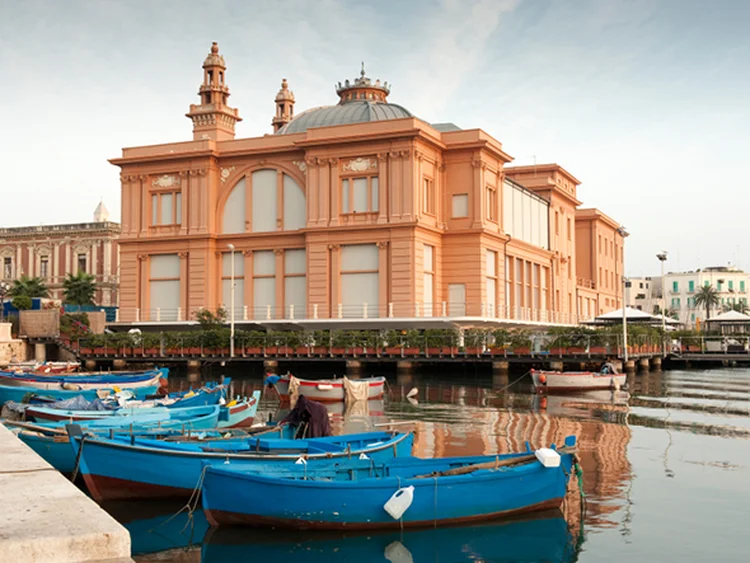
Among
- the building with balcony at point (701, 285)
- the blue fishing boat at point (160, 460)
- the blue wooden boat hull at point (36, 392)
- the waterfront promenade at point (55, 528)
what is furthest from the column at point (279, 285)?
the building with balcony at point (701, 285)

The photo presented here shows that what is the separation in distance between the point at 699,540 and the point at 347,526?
20.3 ft

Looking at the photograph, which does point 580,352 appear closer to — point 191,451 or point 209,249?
point 209,249

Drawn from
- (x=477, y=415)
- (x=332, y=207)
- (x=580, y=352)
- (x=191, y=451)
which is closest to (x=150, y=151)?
(x=332, y=207)

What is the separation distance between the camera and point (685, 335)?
8062 cm

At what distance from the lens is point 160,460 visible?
1731 centimetres

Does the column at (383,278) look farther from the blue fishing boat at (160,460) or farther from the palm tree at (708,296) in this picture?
the palm tree at (708,296)

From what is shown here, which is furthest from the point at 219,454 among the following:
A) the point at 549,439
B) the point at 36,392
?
the point at 36,392

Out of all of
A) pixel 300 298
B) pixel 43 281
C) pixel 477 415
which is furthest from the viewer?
pixel 43 281

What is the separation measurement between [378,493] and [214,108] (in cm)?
6626

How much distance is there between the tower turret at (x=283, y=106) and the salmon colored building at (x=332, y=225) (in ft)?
64.9

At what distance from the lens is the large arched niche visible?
65.5 meters

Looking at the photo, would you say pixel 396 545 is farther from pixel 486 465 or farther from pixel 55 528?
pixel 55 528

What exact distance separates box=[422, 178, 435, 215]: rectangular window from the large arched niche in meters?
8.83

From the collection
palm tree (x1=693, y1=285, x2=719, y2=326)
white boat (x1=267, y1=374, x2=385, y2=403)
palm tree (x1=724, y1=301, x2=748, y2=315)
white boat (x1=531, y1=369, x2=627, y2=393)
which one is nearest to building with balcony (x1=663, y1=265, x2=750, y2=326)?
palm tree (x1=724, y1=301, x2=748, y2=315)
